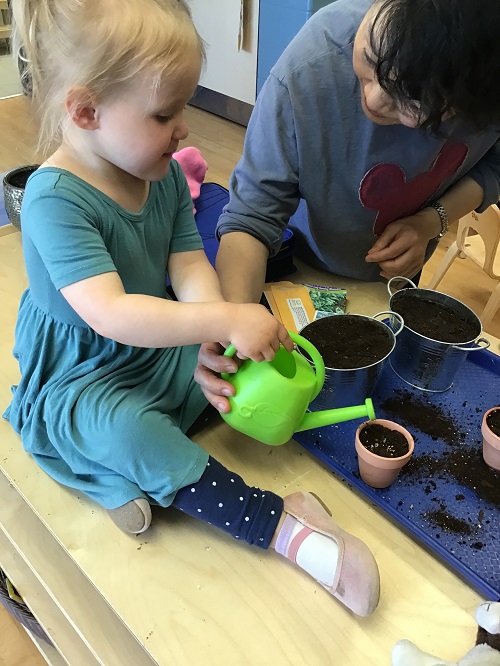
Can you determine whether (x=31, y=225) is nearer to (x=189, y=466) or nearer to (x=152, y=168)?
(x=152, y=168)

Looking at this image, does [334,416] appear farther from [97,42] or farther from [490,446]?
[97,42]

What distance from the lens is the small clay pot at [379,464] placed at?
24.1 inches

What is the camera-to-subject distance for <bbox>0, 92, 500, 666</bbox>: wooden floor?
3.30 feet

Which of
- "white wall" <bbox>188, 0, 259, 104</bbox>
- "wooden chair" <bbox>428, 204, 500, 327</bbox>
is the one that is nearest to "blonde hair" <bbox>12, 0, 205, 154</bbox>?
"wooden chair" <bbox>428, 204, 500, 327</bbox>

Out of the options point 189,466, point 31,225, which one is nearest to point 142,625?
point 189,466

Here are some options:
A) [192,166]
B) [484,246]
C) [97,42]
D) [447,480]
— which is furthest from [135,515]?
[484,246]

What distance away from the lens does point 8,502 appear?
0.75 m

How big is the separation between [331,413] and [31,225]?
1.23ft

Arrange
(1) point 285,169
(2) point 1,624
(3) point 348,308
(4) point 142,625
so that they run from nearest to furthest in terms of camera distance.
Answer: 1. (4) point 142,625
2. (1) point 285,169
3. (3) point 348,308
4. (2) point 1,624

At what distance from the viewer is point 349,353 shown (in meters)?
0.71

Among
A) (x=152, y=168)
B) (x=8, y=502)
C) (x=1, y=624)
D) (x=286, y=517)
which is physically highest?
(x=152, y=168)

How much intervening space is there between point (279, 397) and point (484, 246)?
1276 millimetres

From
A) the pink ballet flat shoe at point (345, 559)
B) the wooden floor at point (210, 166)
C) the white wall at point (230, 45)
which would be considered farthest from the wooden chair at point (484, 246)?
the white wall at point (230, 45)

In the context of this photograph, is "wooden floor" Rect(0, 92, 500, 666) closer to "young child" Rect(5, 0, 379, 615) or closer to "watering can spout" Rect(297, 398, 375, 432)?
"young child" Rect(5, 0, 379, 615)
